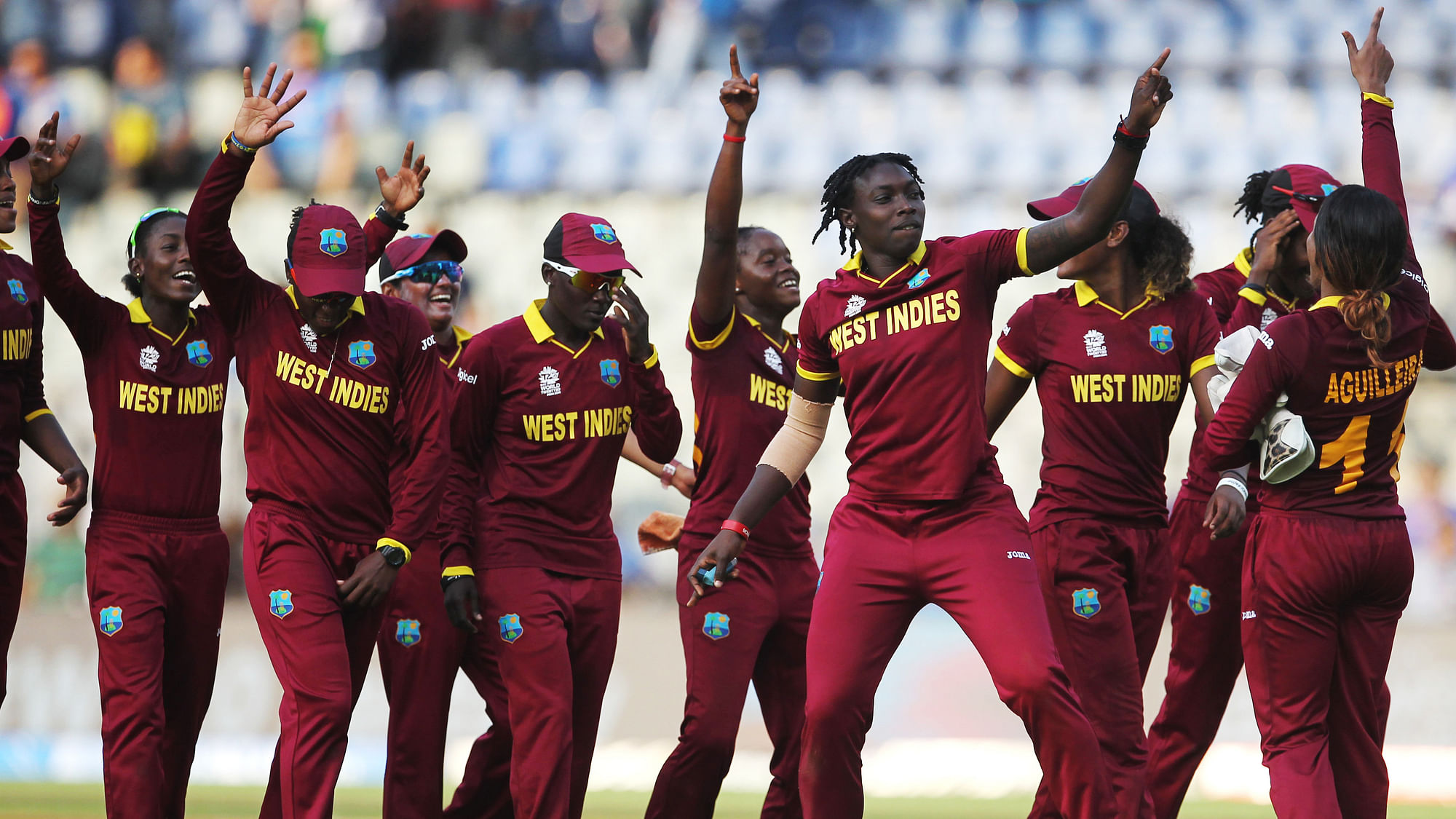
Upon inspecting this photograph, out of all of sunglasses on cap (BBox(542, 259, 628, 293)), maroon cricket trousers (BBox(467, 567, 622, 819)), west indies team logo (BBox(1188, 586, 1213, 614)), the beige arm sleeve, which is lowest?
maroon cricket trousers (BBox(467, 567, 622, 819))

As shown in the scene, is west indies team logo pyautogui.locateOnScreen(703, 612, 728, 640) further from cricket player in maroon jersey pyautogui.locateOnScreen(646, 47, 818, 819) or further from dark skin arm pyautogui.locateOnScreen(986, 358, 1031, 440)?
dark skin arm pyautogui.locateOnScreen(986, 358, 1031, 440)

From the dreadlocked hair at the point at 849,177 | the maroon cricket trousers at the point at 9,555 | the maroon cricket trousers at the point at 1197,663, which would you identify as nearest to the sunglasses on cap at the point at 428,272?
the maroon cricket trousers at the point at 9,555

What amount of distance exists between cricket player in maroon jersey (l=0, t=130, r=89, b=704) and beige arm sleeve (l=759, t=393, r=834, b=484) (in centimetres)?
295

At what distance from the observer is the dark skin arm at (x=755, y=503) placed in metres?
5.25

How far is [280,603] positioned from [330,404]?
2.52 ft

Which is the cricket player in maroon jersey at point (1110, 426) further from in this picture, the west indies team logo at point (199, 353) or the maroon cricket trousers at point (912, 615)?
the west indies team logo at point (199, 353)

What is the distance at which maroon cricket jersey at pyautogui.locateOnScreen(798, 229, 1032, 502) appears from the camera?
202 inches

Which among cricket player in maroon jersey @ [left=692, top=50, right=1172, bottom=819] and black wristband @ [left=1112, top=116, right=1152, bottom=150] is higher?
black wristband @ [left=1112, top=116, right=1152, bottom=150]

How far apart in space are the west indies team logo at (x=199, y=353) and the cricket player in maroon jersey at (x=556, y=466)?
113 centimetres

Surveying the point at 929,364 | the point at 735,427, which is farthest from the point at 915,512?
the point at 735,427

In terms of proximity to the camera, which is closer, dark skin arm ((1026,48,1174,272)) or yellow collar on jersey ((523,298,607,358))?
dark skin arm ((1026,48,1174,272))

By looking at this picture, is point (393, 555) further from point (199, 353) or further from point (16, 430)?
point (16, 430)

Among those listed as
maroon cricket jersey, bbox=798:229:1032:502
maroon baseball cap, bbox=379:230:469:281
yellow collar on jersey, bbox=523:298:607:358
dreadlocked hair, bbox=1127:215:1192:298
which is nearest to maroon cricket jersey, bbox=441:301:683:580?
yellow collar on jersey, bbox=523:298:607:358

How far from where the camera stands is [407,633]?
676 cm
